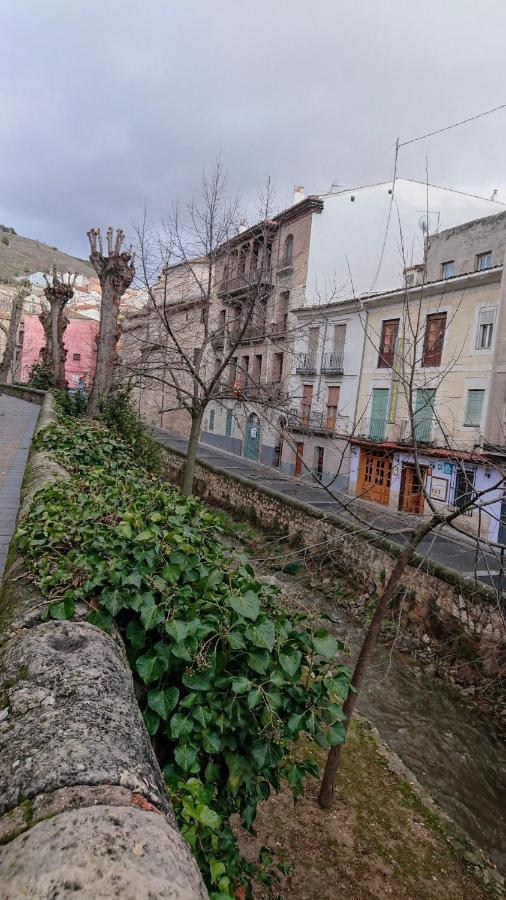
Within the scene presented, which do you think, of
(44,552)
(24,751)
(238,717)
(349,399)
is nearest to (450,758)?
(238,717)

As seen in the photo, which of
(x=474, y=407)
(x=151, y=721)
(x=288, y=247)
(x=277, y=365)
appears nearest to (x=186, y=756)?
(x=151, y=721)

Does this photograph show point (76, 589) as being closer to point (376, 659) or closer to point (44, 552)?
point (44, 552)

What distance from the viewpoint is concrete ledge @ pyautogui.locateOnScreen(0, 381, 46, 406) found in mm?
23883

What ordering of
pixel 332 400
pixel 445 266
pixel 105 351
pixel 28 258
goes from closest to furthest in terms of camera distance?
1. pixel 105 351
2. pixel 445 266
3. pixel 332 400
4. pixel 28 258

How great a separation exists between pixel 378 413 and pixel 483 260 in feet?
25.4

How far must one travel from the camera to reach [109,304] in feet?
44.5

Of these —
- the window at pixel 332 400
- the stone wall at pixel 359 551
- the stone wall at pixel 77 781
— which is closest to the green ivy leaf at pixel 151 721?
the stone wall at pixel 77 781

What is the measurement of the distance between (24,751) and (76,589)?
1.06 m

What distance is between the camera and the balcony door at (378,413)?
21689 millimetres

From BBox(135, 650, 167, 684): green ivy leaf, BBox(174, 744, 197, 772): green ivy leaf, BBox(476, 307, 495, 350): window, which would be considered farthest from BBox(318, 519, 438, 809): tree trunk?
BBox(476, 307, 495, 350): window

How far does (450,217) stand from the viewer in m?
27.6

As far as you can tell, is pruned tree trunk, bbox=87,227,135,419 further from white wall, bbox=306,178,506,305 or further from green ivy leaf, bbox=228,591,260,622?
white wall, bbox=306,178,506,305

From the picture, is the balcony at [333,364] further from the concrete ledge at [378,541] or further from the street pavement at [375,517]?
the concrete ledge at [378,541]

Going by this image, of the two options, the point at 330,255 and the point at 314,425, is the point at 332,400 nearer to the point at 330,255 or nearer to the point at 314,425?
the point at 330,255
